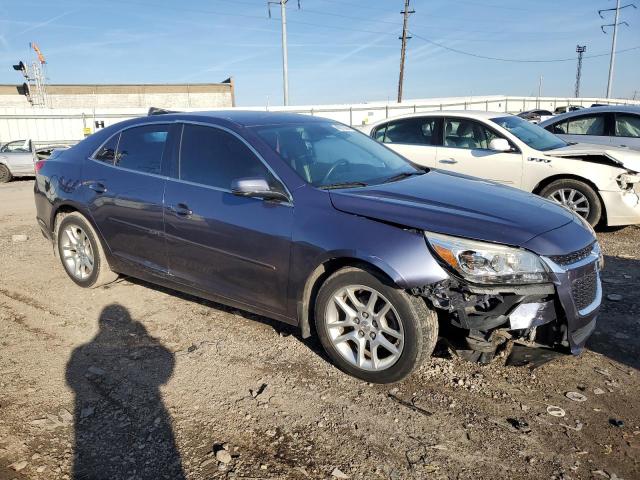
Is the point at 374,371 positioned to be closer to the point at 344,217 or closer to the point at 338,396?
the point at 338,396

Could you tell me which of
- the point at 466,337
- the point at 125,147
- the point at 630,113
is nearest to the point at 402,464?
the point at 466,337

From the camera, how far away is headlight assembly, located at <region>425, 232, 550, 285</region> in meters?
2.86

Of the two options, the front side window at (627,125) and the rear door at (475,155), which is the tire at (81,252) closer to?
the rear door at (475,155)

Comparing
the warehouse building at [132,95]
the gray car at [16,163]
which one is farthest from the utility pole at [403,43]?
the gray car at [16,163]

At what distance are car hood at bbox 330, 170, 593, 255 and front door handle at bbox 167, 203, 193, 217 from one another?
1193mm

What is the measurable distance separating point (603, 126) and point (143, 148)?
7876 millimetres

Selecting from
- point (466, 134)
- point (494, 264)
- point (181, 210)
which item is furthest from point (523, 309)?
point (466, 134)

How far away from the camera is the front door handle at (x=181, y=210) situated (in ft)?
12.6

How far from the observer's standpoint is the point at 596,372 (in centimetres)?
336

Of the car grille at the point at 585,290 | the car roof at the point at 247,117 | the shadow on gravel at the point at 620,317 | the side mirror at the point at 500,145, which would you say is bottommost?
the shadow on gravel at the point at 620,317

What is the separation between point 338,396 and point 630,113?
8070 mm

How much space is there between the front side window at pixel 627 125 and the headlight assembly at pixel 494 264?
7.09 metres

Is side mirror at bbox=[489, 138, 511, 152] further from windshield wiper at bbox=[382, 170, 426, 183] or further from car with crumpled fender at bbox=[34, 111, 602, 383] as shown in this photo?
windshield wiper at bbox=[382, 170, 426, 183]

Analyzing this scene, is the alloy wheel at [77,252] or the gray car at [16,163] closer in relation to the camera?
the alloy wheel at [77,252]
